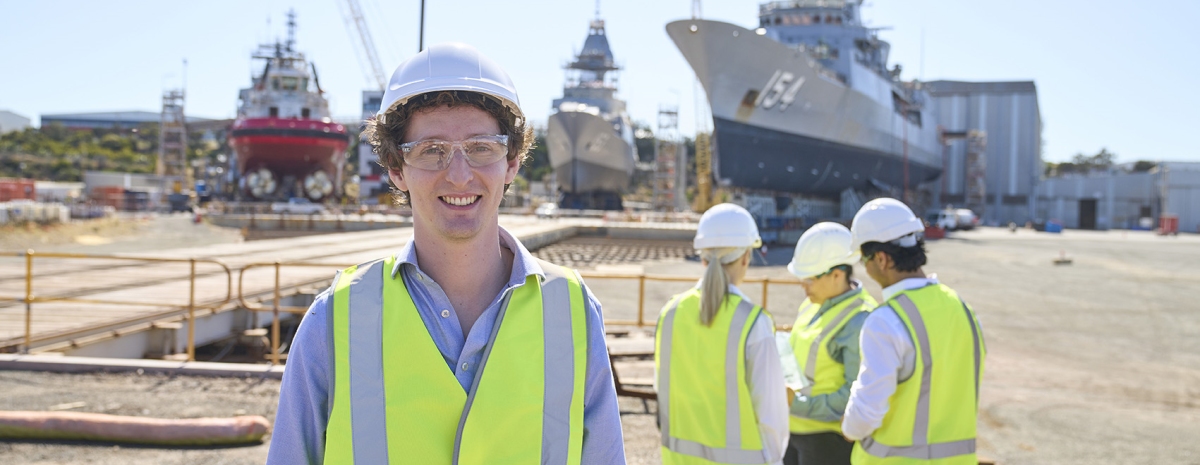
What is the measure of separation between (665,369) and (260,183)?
3947 centimetres

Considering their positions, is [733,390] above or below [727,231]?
below

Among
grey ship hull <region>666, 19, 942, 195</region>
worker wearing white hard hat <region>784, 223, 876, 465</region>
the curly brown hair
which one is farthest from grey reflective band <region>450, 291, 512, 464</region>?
grey ship hull <region>666, 19, 942, 195</region>

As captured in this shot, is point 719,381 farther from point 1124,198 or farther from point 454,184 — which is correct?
point 1124,198

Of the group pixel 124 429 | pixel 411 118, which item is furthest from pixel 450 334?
pixel 124 429

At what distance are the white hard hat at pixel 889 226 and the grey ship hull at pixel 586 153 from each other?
1345 inches

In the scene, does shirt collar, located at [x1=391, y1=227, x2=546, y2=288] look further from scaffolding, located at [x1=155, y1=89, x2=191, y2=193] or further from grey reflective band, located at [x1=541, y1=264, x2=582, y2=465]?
scaffolding, located at [x1=155, y1=89, x2=191, y2=193]

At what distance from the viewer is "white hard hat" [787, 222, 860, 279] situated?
9.38 feet

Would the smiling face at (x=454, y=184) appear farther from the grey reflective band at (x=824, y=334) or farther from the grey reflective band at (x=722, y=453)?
the grey reflective band at (x=824, y=334)

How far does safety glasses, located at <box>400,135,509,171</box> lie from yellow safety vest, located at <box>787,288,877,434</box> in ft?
5.83

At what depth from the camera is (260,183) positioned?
3719 cm

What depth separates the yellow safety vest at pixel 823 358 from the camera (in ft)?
8.54

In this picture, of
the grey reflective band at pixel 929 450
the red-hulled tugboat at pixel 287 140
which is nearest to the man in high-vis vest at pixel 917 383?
the grey reflective band at pixel 929 450

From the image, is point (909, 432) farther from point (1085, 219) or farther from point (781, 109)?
point (1085, 219)

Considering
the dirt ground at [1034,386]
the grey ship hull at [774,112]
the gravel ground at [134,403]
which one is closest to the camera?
the gravel ground at [134,403]
